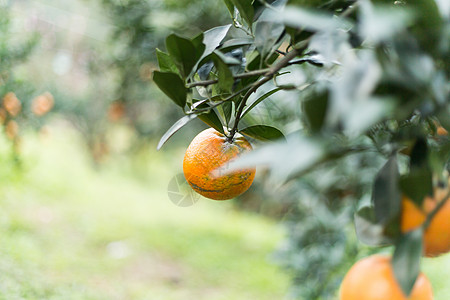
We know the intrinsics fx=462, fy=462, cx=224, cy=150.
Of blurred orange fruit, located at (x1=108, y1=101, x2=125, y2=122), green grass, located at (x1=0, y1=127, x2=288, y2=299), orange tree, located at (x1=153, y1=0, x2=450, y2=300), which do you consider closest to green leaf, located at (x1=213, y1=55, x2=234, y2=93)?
orange tree, located at (x1=153, y1=0, x2=450, y2=300)

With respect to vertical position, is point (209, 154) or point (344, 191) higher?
point (344, 191)

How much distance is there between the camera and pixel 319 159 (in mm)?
229

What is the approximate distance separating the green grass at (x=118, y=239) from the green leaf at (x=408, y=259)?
6.04ft

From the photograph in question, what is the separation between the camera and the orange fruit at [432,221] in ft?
0.99

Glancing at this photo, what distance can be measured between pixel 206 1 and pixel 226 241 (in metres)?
2.13

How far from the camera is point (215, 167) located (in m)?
0.49

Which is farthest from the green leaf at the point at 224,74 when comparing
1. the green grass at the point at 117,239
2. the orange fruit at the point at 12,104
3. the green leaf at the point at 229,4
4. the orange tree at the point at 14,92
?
the green grass at the point at 117,239

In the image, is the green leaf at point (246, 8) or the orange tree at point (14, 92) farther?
the orange tree at point (14, 92)

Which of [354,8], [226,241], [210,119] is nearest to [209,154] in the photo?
[210,119]

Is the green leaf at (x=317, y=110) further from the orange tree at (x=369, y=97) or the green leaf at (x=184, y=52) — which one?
the green leaf at (x=184, y=52)

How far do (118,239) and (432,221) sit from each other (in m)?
3.20

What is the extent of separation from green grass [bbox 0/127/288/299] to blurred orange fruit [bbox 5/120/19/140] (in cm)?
65

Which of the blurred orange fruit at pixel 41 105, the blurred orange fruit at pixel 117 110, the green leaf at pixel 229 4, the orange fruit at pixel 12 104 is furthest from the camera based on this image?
the blurred orange fruit at pixel 117 110

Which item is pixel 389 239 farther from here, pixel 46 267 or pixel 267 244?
pixel 267 244
